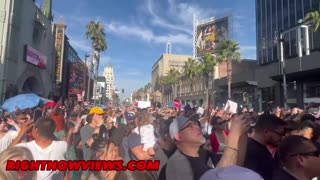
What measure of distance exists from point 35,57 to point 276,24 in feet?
113

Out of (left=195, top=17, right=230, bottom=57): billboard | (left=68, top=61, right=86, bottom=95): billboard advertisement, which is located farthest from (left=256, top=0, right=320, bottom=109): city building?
(left=68, top=61, right=86, bottom=95): billboard advertisement

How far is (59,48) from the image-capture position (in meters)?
47.2

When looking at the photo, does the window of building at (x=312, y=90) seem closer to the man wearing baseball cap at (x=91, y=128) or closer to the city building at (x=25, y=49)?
the man wearing baseball cap at (x=91, y=128)

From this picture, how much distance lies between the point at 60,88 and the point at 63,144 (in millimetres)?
49369

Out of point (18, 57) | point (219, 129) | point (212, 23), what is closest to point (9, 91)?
point (18, 57)

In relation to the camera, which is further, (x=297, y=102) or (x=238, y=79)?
(x=238, y=79)

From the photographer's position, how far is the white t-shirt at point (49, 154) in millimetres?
3419

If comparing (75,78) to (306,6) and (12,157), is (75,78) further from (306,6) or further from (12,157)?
(12,157)

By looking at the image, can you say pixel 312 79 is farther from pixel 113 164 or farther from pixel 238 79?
pixel 113 164

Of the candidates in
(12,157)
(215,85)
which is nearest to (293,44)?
(215,85)

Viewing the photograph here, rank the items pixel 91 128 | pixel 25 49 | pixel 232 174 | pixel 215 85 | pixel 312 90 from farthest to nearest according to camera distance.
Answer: pixel 215 85
pixel 25 49
pixel 312 90
pixel 91 128
pixel 232 174

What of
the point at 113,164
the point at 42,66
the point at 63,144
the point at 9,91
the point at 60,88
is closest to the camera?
the point at 113,164

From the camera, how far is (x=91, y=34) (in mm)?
46625

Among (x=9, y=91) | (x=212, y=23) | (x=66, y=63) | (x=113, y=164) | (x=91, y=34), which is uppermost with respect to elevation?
(x=212, y=23)
